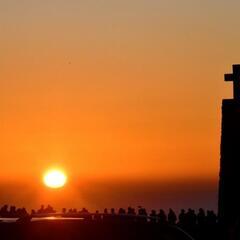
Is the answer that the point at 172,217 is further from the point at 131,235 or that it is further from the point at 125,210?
the point at 131,235

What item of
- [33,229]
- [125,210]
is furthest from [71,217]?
[125,210]

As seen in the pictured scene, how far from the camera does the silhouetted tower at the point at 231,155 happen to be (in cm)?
1252

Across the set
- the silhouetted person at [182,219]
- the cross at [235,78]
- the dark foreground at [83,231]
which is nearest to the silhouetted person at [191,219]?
the silhouetted person at [182,219]

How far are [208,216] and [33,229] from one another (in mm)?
9915

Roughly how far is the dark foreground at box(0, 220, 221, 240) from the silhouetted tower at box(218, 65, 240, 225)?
5.76m

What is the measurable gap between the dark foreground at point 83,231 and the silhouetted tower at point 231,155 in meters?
5.76

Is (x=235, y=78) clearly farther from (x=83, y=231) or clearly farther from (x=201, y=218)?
(x=83, y=231)

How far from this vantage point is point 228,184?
12.9m

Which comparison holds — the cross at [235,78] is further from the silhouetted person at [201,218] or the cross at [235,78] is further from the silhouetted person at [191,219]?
the silhouetted person at [191,219]

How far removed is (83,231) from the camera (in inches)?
261

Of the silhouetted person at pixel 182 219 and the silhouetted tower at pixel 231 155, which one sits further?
the silhouetted person at pixel 182 219

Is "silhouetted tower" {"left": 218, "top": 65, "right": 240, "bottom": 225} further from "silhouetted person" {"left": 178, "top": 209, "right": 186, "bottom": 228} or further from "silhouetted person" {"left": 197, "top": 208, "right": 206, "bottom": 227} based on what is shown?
"silhouetted person" {"left": 178, "top": 209, "right": 186, "bottom": 228}

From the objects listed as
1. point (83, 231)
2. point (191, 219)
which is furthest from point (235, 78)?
point (83, 231)

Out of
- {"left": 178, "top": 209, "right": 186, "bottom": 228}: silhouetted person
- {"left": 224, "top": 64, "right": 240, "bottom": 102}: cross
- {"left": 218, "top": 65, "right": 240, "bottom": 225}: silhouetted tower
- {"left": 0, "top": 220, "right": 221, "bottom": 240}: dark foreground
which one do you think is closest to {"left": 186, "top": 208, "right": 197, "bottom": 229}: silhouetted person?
{"left": 178, "top": 209, "right": 186, "bottom": 228}: silhouetted person
